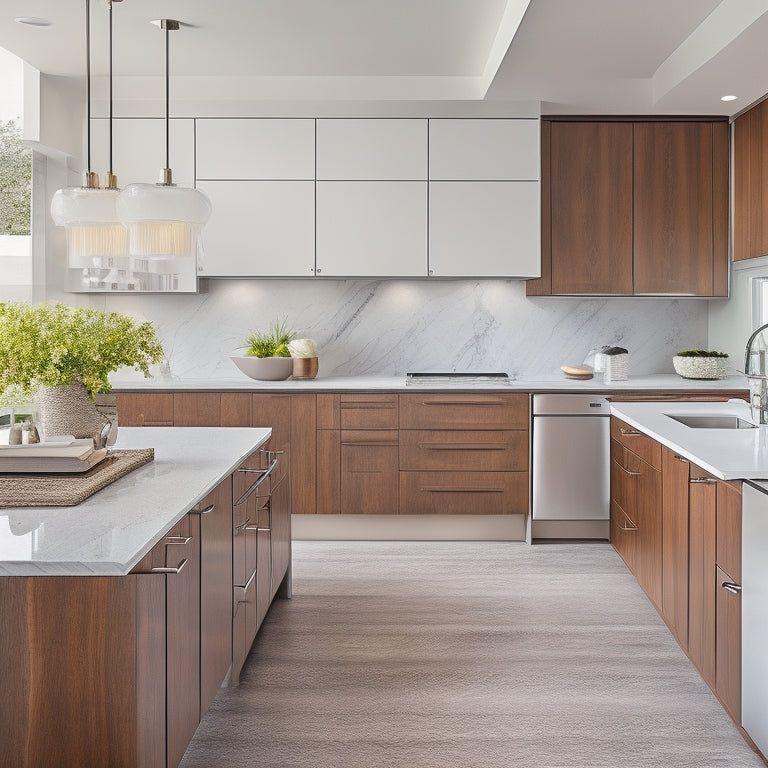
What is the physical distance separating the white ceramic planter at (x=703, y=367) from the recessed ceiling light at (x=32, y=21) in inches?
150

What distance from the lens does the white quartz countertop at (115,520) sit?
1.46 m

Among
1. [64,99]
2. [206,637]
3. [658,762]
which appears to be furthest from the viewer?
[64,99]

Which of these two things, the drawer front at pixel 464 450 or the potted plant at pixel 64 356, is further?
the drawer front at pixel 464 450

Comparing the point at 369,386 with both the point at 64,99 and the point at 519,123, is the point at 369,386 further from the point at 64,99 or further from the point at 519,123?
the point at 64,99

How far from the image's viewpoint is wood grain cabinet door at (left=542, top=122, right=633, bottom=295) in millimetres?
4766

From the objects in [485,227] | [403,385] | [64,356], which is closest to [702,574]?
[64,356]

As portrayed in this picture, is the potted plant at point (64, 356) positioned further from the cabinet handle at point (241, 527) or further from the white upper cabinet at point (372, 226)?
the white upper cabinet at point (372, 226)

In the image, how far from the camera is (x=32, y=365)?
214 centimetres

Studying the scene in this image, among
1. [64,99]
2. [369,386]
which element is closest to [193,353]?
[369,386]

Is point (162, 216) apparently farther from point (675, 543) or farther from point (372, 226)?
point (372, 226)

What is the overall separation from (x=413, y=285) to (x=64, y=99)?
2331 mm

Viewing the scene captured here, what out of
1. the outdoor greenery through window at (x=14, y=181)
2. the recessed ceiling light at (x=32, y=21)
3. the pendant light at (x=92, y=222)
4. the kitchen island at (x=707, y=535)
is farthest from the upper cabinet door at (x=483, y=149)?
the pendant light at (x=92, y=222)

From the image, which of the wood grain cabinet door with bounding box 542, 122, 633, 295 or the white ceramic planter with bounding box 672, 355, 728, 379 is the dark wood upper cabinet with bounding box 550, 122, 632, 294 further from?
the white ceramic planter with bounding box 672, 355, 728, 379

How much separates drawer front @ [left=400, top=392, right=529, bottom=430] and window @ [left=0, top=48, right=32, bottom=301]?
2223mm
